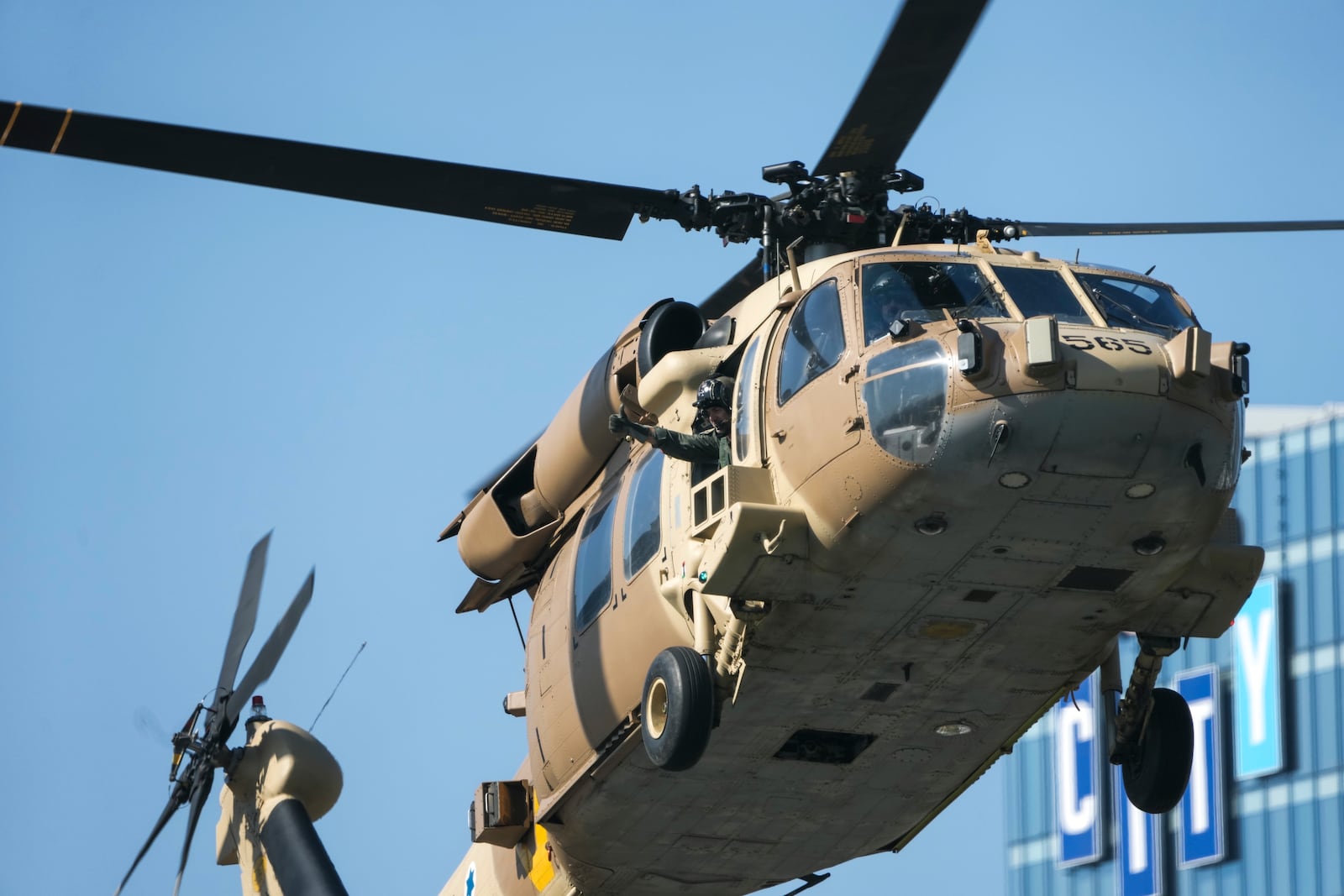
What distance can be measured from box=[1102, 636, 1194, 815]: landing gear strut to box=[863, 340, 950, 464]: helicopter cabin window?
321 cm

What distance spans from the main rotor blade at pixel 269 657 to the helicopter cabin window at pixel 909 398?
7.82m

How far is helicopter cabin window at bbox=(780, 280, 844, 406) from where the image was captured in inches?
521

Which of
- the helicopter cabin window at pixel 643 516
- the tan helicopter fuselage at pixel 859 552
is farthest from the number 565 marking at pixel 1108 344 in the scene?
the helicopter cabin window at pixel 643 516

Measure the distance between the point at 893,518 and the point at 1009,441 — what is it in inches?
37.1

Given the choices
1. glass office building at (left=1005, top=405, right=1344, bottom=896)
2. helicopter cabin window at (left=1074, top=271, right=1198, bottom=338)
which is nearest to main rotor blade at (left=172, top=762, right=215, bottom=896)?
helicopter cabin window at (left=1074, top=271, right=1198, bottom=338)

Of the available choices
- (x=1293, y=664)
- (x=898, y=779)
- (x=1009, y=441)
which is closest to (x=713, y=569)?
(x=1009, y=441)

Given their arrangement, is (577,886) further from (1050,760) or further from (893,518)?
(1050,760)

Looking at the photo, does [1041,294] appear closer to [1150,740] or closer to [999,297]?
[999,297]

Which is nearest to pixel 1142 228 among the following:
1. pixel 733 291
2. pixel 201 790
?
pixel 733 291

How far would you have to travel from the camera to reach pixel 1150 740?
1502cm

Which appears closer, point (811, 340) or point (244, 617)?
point (811, 340)

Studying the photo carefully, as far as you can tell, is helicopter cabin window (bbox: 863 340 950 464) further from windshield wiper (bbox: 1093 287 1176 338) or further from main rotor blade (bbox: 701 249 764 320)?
main rotor blade (bbox: 701 249 764 320)

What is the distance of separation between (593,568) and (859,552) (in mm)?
3468

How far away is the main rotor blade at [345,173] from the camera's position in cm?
1427
